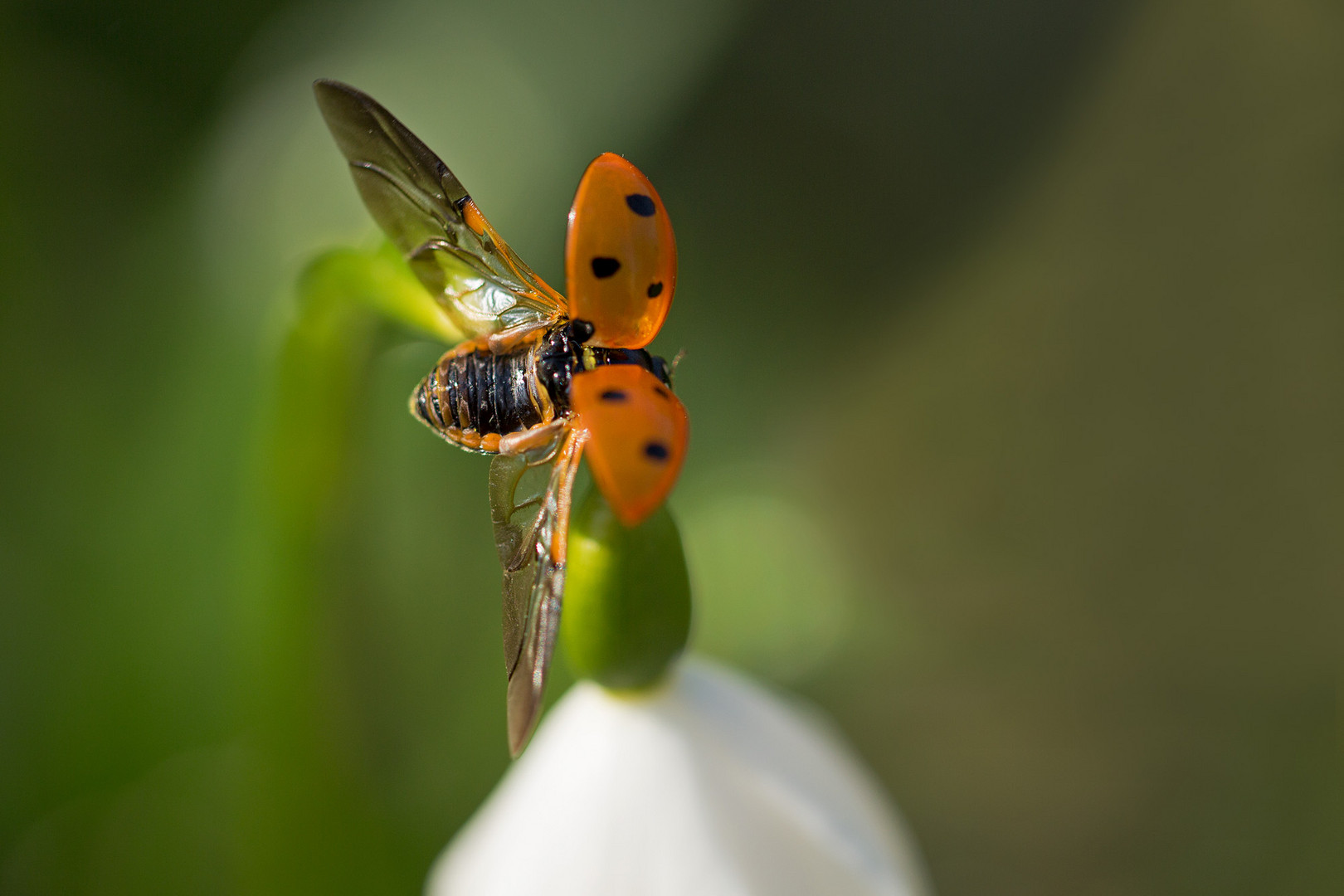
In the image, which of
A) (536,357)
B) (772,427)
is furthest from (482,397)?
(772,427)

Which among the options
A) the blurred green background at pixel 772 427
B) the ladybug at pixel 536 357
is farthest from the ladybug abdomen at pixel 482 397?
the blurred green background at pixel 772 427

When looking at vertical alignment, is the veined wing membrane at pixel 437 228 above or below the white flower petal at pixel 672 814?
above

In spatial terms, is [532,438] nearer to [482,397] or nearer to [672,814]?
[482,397]

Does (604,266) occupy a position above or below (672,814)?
above

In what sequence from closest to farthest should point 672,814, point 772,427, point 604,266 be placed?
point 604,266, point 672,814, point 772,427

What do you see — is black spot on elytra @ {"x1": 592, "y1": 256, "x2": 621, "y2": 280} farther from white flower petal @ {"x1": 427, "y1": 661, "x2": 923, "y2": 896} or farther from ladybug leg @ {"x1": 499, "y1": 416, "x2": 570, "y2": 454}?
white flower petal @ {"x1": 427, "y1": 661, "x2": 923, "y2": 896}

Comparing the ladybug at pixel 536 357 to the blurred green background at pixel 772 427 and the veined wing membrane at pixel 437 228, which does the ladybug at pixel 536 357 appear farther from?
the blurred green background at pixel 772 427

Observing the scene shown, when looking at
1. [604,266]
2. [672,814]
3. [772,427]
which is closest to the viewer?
[604,266]
